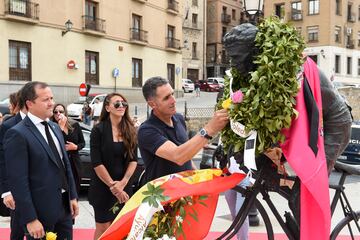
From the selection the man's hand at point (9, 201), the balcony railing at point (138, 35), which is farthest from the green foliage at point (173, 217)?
the balcony railing at point (138, 35)

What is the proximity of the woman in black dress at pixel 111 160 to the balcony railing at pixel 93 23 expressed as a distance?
25.4m

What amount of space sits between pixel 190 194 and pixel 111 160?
7.31ft

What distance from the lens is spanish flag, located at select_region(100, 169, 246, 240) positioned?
2623 millimetres

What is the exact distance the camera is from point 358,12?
48.9 metres

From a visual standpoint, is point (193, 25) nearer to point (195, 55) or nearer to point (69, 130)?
point (195, 55)

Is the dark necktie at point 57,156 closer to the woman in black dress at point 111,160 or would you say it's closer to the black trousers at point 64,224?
the black trousers at point 64,224

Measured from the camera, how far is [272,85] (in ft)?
8.00

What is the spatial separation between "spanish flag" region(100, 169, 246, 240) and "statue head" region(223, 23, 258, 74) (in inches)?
26.9

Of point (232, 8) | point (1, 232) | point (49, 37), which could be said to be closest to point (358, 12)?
point (232, 8)

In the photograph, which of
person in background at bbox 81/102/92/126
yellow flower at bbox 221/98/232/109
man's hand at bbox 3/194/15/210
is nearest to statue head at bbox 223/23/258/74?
yellow flower at bbox 221/98/232/109

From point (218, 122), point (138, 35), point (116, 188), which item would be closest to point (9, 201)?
point (116, 188)

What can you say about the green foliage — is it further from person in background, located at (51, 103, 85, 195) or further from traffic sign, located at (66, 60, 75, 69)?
traffic sign, located at (66, 60, 75, 69)

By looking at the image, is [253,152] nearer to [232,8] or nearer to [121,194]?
[121,194]

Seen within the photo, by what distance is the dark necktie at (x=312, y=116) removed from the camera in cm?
245
